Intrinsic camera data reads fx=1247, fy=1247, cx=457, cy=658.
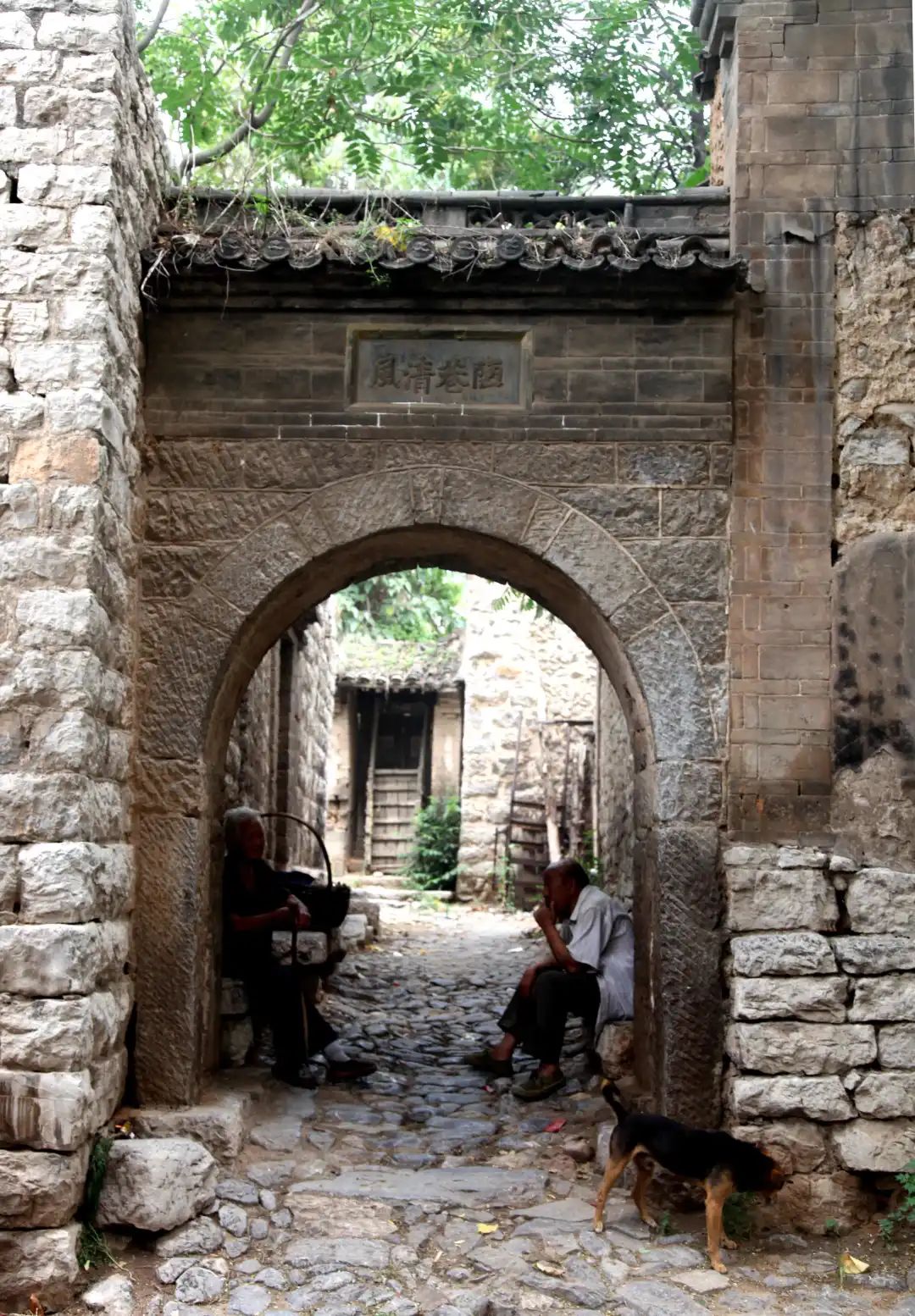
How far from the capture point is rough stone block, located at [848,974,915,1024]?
476 centimetres

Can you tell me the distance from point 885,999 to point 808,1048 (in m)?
0.35

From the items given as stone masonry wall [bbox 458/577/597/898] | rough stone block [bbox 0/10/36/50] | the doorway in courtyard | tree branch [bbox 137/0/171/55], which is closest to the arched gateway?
rough stone block [bbox 0/10/36/50]

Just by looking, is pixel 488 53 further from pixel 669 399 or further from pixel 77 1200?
pixel 77 1200

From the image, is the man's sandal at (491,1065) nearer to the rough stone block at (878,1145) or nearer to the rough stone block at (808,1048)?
the rough stone block at (808,1048)

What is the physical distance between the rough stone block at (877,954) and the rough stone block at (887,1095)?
0.38 metres

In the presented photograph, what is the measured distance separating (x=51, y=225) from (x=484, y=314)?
5.89 ft

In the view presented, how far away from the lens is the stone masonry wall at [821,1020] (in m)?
4.68

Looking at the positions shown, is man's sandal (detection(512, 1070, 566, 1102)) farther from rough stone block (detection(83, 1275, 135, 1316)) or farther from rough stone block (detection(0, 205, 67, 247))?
rough stone block (detection(0, 205, 67, 247))

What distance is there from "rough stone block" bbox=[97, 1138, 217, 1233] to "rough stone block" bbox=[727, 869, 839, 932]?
2.26 meters

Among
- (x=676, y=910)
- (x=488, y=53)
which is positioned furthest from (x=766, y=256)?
(x=488, y=53)

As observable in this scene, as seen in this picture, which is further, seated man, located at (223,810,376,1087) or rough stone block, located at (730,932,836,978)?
seated man, located at (223,810,376,1087)

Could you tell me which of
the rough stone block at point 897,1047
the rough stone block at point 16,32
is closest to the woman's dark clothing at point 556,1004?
the rough stone block at point 897,1047

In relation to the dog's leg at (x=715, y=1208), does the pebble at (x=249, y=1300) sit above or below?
below

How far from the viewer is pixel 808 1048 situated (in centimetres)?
475
